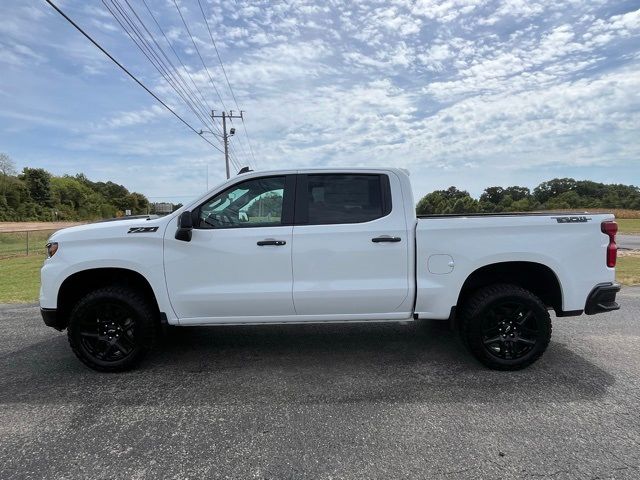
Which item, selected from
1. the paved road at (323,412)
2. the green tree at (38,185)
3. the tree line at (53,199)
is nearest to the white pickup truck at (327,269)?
the paved road at (323,412)

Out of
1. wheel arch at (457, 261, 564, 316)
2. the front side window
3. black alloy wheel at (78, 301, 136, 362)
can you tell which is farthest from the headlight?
wheel arch at (457, 261, 564, 316)

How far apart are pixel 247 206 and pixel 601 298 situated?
3402 mm

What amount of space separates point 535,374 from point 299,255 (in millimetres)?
2421

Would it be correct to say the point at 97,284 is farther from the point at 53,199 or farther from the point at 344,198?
the point at 53,199

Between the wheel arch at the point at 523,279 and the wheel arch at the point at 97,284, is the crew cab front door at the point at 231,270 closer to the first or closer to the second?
the wheel arch at the point at 97,284

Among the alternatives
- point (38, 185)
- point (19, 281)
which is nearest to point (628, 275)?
point (19, 281)

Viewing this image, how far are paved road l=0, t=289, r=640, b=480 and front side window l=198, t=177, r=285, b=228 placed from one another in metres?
1.42

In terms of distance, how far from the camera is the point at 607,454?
2730 millimetres

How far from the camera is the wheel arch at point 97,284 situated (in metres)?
4.13

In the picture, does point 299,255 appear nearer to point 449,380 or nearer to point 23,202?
point 449,380

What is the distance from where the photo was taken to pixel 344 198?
4.15m

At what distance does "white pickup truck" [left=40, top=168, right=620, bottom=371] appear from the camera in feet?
13.0

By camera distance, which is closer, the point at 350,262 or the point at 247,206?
the point at 350,262

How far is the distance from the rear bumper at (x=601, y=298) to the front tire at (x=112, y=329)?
4.07 m
